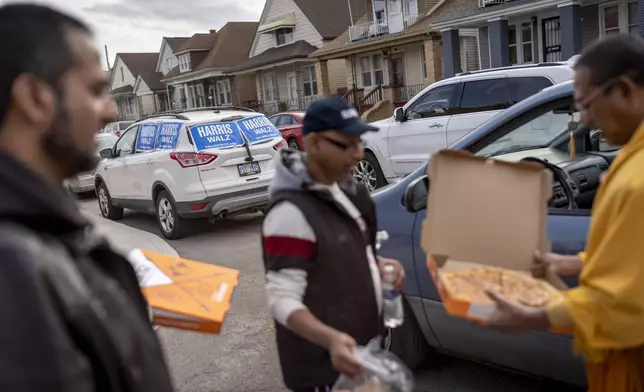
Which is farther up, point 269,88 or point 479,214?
point 269,88

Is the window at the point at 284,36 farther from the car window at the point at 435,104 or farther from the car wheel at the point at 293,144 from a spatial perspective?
the car window at the point at 435,104

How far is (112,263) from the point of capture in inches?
51.8

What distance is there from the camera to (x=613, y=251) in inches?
70.7

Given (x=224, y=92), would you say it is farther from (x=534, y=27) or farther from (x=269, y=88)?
(x=534, y=27)

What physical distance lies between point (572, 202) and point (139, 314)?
2.81m

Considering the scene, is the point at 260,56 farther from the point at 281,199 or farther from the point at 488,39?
the point at 281,199

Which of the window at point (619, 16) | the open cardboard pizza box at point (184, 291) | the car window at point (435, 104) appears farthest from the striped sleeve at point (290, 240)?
the window at point (619, 16)

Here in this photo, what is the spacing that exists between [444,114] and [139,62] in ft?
184

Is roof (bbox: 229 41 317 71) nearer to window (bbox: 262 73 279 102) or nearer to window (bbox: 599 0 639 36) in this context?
window (bbox: 262 73 279 102)

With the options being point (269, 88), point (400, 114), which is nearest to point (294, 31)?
point (269, 88)

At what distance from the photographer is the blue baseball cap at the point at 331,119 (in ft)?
7.00

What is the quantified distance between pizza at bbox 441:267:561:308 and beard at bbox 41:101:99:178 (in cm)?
140

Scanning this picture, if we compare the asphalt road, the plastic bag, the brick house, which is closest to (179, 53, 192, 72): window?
the brick house

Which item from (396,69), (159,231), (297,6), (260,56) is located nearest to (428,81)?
(396,69)
